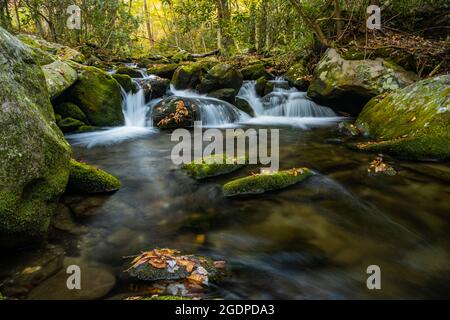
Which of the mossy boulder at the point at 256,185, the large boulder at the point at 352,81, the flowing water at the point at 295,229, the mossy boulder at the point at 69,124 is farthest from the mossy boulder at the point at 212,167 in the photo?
the large boulder at the point at 352,81

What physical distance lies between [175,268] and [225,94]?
10036 millimetres

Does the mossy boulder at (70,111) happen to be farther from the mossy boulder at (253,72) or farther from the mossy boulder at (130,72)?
the mossy boulder at (253,72)

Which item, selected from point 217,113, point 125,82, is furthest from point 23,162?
point 125,82

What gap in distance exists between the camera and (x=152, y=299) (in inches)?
98.7

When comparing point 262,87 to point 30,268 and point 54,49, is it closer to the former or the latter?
point 54,49

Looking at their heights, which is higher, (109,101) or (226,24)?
(226,24)

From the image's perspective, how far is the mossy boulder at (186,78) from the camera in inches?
508

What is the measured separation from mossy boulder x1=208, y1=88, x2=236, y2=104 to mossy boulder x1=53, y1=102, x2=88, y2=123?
4.89 meters

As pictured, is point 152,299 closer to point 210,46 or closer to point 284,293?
point 284,293

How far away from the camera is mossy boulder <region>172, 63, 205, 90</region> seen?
1290 centimetres

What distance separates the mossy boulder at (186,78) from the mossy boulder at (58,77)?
4.51 m

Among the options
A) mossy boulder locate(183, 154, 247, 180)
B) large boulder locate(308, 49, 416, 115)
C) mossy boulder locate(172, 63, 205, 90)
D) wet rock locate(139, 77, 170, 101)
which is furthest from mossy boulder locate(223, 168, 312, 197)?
mossy boulder locate(172, 63, 205, 90)
